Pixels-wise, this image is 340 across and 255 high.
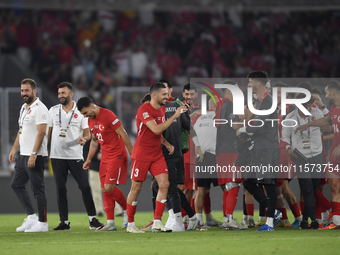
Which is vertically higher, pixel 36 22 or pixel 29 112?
pixel 36 22

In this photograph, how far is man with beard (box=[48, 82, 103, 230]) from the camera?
814 centimetres

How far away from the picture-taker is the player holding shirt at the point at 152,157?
286 inches

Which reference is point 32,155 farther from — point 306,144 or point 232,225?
point 306,144

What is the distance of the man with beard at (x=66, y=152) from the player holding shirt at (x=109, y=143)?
0.49 m

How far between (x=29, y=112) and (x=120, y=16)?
41.6 feet

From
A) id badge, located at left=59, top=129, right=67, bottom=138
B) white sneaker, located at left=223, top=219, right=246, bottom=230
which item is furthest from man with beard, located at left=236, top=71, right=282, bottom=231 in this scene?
id badge, located at left=59, top=129, right=67, bottom=138

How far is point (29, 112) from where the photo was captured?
8.00m

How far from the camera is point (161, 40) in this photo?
19625mm

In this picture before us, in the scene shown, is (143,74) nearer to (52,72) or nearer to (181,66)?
(181,66)

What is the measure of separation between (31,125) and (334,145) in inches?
187

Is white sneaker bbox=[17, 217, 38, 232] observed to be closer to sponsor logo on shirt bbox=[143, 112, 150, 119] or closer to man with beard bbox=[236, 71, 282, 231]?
sponsor logo on shirt bbox=[143, 112, 150, 119]

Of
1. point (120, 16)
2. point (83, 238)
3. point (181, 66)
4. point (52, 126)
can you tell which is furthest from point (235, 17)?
point (83, 238)

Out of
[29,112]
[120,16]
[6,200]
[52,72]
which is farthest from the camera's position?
[120,16]

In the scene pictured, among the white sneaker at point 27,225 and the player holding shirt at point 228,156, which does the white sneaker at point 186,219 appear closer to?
the player holding shirt at point 228,156
